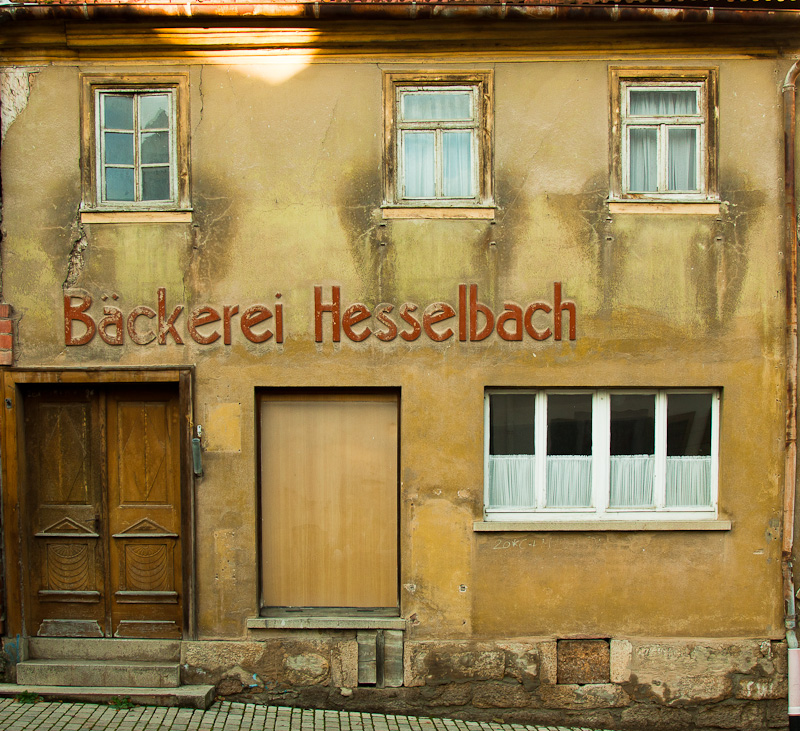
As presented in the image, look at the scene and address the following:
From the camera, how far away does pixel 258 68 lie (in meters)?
5.88

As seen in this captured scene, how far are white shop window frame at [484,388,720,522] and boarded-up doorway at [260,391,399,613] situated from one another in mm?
971

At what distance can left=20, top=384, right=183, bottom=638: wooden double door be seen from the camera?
608 centimetres

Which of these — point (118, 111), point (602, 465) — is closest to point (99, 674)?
point (602, 465)

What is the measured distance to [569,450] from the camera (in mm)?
6047

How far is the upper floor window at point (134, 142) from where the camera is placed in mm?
5914

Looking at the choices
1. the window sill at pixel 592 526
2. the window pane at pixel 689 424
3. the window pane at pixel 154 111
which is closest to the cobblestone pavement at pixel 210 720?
the window sill at pixel 592 526

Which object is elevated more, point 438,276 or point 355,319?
point 438,276

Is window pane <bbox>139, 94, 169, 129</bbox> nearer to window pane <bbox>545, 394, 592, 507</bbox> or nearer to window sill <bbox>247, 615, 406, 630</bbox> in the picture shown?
window pane <bbox>545, 394, 592, 507</bbox>

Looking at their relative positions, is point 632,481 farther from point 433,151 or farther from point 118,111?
point 118,111

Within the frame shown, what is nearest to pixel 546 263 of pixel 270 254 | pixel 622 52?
pixel 622 52

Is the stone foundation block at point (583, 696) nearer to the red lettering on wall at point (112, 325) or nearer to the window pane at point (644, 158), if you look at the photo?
the window pane at point (644, 158)

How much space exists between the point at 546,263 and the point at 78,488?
4769 mm

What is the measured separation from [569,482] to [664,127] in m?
3.35

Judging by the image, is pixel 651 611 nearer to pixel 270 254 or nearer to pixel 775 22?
pixel 270 254
